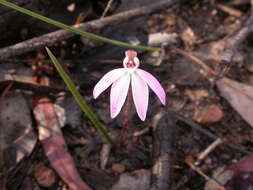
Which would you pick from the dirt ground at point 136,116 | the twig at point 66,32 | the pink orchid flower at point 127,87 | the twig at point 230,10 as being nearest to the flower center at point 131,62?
the pink orchid flower at point 127,87

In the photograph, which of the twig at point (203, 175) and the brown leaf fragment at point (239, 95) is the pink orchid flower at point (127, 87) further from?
the brown leaf fragment at point (239, 95)

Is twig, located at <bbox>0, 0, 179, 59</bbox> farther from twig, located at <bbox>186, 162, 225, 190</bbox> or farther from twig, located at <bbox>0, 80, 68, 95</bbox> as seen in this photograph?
twig, located at <bbox>186, 162, 225, 190</bbox>

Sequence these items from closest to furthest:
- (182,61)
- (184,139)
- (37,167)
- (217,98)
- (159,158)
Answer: (159,158)
(37,167)
(184,139)
(217,98)
(182,61)

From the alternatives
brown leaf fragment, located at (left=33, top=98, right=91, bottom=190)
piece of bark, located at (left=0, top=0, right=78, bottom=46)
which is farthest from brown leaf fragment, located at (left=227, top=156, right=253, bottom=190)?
piece of bark, located at (left=0, top=0, right=78, bottom=46)

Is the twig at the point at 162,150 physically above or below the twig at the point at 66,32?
below

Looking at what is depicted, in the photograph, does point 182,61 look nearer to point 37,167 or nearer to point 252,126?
point 252,126

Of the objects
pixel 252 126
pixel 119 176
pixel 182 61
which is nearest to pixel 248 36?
pixel 182 61
